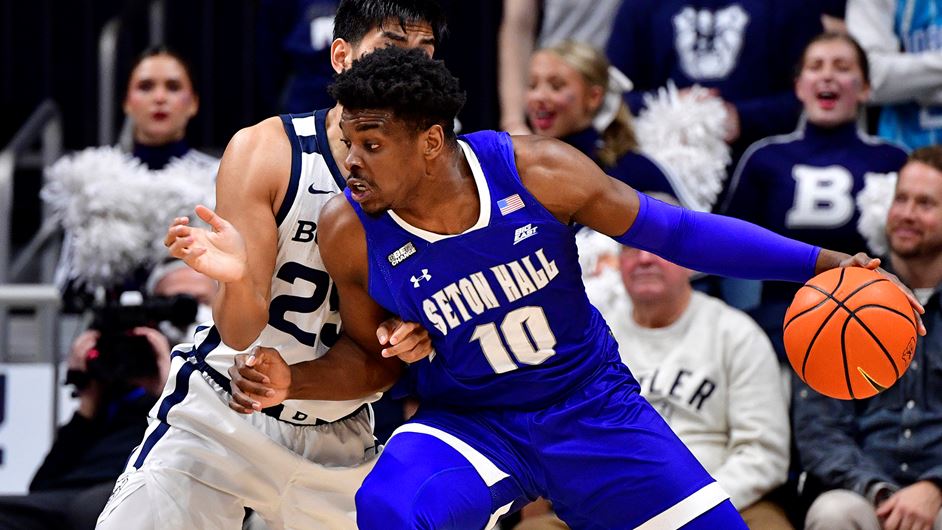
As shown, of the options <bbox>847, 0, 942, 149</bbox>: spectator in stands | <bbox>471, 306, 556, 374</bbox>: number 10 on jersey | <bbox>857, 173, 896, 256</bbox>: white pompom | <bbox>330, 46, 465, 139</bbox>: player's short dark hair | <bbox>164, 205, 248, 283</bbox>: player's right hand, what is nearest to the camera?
<bbox>164, 205, 248, 283</bbox>: player's right hand

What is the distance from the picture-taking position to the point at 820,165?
5.31m

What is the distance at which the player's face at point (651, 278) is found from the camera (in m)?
4.75

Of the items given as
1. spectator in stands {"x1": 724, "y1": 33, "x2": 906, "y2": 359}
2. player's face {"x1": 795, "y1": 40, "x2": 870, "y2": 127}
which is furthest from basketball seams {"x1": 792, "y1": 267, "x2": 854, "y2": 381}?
player's face {"x1": 795, "y1": 40, "x2": 870, "y2": 127}

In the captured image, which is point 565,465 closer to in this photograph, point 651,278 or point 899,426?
point 651,278

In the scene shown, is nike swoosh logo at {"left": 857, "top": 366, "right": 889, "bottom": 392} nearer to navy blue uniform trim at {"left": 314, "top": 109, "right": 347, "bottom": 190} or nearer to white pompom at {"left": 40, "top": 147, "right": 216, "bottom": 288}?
navy blue uniform trim at {"left": 314, "top": 109, "right": 347, "bottom": 190}

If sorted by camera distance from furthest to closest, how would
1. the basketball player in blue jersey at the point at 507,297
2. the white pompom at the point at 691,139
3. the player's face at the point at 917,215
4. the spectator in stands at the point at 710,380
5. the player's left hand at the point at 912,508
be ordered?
1. the white pompom at the point at 691,139
2. the player's face at the point at 917,215
3. the spectator in stands at the point at 710,380
4. the player's left hand at the point at 912,508
5. the basketball player in blue jersey at the point at 507,297

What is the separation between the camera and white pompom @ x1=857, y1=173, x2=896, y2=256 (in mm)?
4930

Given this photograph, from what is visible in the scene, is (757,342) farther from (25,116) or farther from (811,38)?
(25,116)

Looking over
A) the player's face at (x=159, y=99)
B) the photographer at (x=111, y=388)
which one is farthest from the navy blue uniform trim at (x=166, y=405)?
the player's face at (x=159, y=99)

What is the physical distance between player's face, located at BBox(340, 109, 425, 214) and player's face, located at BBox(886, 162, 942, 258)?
2209 mm

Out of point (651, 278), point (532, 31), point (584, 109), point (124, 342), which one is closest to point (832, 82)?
point (584, 109)

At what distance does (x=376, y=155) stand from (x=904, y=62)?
3.12m

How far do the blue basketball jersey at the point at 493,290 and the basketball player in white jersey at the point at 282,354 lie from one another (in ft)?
0.32

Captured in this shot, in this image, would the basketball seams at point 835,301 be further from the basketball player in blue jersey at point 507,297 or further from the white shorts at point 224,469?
the white shorts at point 224,469
